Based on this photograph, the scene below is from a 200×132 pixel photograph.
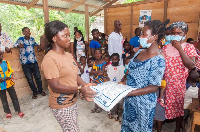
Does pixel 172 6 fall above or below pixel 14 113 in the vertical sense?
above

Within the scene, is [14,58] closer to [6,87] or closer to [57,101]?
[6,87]

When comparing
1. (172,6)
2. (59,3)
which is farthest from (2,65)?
(172,6)

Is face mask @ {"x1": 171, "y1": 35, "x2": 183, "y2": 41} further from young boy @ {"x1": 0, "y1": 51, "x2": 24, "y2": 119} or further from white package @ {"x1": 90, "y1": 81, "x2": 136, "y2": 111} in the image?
young boy @ {"x1": 0, "y1": 51, "x2": 24, "y2": 119}

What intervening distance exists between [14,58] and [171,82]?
13.6 feet

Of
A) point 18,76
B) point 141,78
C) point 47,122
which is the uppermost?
point 141,78

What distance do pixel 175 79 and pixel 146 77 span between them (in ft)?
3.23

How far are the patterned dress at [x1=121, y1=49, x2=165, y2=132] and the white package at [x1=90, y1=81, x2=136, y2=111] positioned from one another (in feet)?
0.55

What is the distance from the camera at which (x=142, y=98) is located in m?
1.63

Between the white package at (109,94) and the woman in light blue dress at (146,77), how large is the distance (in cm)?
10

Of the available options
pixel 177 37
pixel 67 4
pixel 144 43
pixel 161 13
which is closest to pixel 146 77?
pixel 144 43

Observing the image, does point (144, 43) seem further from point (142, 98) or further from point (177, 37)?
point (177, 37)

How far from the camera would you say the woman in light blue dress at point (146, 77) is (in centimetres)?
150

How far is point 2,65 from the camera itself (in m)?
3.24

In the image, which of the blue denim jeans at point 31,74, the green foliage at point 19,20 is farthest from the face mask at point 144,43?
the green foliage at point 19,20
